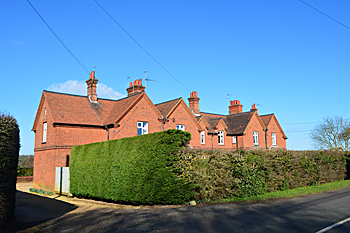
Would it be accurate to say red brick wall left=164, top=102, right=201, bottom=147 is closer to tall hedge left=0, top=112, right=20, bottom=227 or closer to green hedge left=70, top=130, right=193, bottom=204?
green hedge left=70, top=130, right=193, bottom=204

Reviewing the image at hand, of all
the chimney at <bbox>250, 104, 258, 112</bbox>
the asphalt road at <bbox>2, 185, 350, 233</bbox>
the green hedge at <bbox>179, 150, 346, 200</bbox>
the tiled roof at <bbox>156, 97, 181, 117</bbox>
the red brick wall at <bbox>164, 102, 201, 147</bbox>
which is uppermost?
the chimney at <bbox>250, 104, 258, 112</bbox>

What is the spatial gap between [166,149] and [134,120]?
1352cm

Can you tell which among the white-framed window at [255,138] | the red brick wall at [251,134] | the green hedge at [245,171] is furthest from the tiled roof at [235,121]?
the green hedge at [245,171]

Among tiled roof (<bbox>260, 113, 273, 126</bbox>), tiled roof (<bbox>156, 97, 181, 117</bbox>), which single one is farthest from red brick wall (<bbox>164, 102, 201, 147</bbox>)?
tiled roof (<bbox>260, 113, 273, 126</bbox>)

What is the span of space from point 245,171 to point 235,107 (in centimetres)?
3091

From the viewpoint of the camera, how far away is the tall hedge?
961 cm

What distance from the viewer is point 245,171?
49.3 ft

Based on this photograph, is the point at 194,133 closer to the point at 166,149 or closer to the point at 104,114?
the point at 104,114

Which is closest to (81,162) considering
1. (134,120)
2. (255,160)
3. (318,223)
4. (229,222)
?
(134,120)

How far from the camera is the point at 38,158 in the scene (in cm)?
2664

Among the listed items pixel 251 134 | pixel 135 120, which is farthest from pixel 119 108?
pixel 251 134

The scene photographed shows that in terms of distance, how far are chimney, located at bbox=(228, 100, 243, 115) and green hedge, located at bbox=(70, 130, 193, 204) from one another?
30425 mm

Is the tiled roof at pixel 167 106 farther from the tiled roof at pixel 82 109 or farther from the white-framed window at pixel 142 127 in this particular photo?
the tiled roof at pixel 82 109

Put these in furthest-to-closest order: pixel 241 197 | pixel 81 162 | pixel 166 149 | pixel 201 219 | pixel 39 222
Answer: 1. pixel 81 162
2. pixel 241 197
3. pixel 166 149
4. pixel 39 222
5. pixel 201 219
